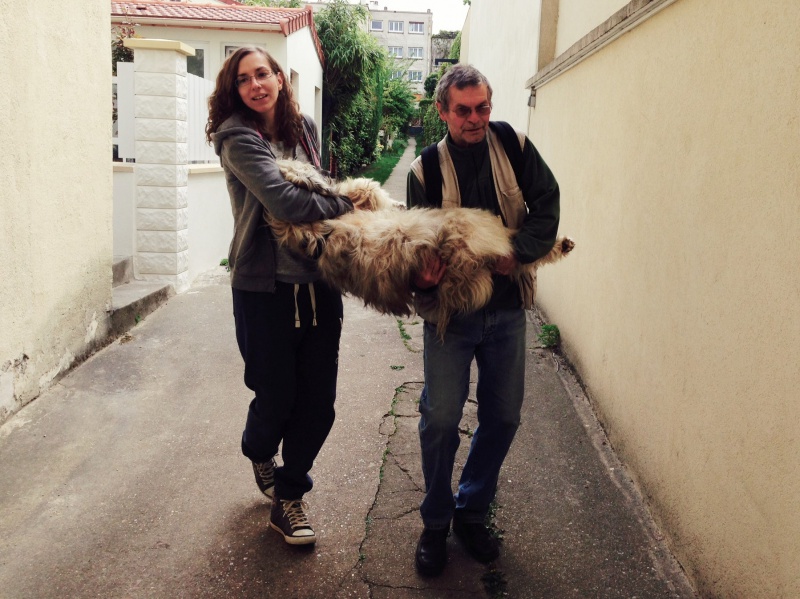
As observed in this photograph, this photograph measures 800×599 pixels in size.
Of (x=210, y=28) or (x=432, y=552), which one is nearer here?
(x=432, y=552)

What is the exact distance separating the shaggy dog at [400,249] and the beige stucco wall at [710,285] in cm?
76

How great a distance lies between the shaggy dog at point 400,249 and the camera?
2.62 metres

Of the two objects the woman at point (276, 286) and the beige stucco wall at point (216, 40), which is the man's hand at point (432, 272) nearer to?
the woman at point (276, 286)

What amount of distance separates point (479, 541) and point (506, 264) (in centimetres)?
124

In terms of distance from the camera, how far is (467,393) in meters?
2.91

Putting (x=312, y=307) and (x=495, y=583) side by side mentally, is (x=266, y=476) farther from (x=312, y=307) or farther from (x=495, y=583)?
(x=495, y=583)

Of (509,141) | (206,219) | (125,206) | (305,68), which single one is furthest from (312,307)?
(305,68)

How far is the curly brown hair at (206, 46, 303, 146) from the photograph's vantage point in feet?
9.52

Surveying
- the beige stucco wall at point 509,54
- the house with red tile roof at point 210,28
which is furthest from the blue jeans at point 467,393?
the house with red tile roof at point 210,28

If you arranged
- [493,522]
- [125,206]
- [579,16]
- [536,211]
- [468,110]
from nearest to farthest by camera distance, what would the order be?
1. [468,110]
2. [536,211]
3. [493,522]
4. [579,16]
5. [125,206]

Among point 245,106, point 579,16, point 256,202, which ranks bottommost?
point 256,202

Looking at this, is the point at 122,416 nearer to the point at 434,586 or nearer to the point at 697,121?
the point at 434,586

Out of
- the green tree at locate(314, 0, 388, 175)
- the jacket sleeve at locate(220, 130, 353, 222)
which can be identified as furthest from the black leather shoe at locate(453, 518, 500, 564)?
the green tree at locate(314, 0, 388, 175)

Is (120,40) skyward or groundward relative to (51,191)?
skyward
